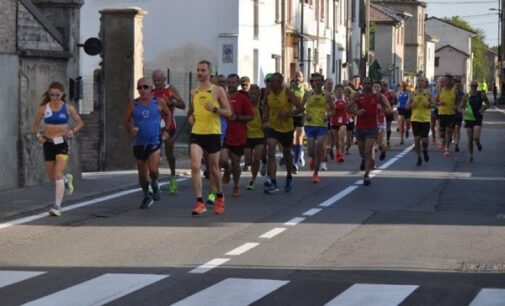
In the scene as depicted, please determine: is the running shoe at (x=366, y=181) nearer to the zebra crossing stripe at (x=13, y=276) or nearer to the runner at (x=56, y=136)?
the runner at (x=56, y=136)

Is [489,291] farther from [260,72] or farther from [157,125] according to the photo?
[260,72]

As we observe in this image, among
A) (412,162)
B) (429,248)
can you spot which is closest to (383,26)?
(412,162)

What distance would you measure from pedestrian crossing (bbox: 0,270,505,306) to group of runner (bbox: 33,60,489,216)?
535 centimetres

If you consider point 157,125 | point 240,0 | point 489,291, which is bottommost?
point 489,291

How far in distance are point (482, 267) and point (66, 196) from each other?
8.37m

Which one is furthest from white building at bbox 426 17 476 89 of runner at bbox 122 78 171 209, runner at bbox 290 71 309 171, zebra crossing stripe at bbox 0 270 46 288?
zebra crossing stripe at bbox 0 270 46 288

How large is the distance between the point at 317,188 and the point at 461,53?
481 feet

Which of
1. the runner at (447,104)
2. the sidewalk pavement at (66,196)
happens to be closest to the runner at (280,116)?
the sidewalk pavement at (66,196)

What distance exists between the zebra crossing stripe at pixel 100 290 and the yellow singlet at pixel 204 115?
565 centimetres

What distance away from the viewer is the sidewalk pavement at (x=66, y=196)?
677 inches

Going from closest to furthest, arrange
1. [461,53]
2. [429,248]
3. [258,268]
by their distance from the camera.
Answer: [258,268], [429,248], [461,53]

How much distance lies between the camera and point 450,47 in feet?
541

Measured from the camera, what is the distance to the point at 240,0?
42625 mm

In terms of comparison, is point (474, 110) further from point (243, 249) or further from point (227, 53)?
point (243, 249)
